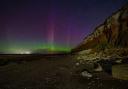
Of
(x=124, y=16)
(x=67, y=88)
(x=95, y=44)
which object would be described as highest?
(x=124, y=16)

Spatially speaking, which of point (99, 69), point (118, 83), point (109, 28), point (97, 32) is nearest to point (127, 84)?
point (118, 83)

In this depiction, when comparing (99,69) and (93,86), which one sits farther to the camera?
(99,69)

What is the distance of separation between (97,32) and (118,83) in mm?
60214

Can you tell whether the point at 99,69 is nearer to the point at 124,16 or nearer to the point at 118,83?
the point at 118,83

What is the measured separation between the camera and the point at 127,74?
1501cm

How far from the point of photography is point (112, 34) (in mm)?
63375

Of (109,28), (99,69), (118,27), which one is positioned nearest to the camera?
(99,69)

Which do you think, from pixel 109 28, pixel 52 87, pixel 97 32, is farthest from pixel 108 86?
pixel 97 32

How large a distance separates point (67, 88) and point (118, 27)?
49156 mm

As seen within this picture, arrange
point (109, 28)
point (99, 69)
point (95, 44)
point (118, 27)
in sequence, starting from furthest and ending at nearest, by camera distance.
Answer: point (95, 44), point (109, 28), point (118, 27), point (99, 69)

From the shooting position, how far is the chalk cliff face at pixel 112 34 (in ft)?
184

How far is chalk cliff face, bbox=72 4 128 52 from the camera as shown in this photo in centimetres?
5594

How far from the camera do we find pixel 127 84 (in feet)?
43.1

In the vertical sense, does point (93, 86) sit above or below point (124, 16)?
below
